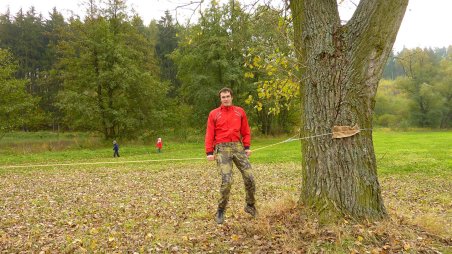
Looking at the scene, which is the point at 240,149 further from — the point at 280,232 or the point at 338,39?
the point at 338,39

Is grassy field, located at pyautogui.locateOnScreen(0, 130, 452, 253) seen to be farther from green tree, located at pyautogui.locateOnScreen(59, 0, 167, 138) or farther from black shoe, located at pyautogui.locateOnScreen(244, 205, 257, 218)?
green tree, located at pyautogui.locateOnScreen(59, 0, 167, 138)

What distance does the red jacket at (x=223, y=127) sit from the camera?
603 cm

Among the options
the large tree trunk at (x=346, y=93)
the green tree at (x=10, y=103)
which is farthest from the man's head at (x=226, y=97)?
the green tree at (x=10, y=103)

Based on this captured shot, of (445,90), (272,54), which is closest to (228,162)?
(272,54)

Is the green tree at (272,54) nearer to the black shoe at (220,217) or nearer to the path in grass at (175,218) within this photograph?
the black shoe at (220,217)

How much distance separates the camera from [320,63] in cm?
535

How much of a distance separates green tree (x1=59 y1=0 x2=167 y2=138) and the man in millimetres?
27202

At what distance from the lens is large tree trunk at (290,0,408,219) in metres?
5.12

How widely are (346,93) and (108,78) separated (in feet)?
98.6

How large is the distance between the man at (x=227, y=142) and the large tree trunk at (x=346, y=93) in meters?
1.20

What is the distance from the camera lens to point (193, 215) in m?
7.44

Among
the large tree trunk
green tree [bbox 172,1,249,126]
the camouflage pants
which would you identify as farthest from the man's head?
green tree [bbox 172,1,249,126]

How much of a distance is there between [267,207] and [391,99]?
73.6 meters

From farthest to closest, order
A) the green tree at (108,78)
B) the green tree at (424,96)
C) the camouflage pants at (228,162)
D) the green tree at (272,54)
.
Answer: the green tree at (424,96) < the green tree at (108,78) < the green tree at (272,54) < the camouflage pants at (228,162)
